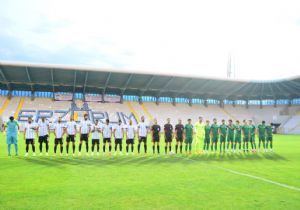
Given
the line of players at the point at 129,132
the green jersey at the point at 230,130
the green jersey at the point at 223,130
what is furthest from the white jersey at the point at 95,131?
the green jersey at the point at 230,130

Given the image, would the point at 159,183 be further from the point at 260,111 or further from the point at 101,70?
the point at 260,111

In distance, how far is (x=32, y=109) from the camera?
159 feet

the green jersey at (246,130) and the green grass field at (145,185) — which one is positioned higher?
the green jersey at (246,130)

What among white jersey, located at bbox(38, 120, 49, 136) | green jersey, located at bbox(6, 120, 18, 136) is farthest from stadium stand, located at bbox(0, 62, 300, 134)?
white jersey, located at bbox(38, 120, 49, 136)

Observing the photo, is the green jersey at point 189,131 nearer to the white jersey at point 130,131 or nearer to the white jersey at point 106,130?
the white jersey at point 130,131

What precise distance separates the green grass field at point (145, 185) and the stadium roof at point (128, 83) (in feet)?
109

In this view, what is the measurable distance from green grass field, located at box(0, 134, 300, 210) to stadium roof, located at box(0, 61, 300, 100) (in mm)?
33288

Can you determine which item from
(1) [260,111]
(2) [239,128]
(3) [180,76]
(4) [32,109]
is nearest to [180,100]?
(3) [180,76]

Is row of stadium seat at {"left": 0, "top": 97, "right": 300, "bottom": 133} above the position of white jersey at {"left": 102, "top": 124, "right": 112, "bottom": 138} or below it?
above

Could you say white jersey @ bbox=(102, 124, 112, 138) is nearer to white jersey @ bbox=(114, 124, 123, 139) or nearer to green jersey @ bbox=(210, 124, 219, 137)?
white jersey @ bbox=(114, 124, 123, 139)

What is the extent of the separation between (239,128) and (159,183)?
38.2 feet

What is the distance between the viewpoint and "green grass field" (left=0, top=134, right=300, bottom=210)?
7.05 m

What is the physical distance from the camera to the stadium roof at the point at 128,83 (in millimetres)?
44562

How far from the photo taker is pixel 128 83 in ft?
166
